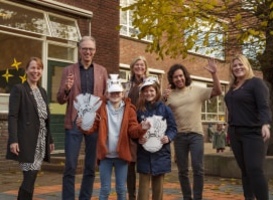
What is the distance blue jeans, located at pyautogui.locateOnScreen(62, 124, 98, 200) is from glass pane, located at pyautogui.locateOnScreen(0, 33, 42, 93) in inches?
231

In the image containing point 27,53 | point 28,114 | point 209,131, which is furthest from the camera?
point 209,131

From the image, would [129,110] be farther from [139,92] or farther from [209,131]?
[209,131]

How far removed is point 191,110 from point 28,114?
217cm

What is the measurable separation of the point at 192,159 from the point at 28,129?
2.18 metres

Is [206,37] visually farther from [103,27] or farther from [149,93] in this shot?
[149,93]

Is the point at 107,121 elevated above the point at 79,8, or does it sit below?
below

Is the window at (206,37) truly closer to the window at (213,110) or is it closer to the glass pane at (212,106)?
the window at (213,110)

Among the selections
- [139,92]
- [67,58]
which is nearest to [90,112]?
[139,92]

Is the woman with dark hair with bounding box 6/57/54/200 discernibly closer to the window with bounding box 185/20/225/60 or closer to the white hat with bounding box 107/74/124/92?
the white hat with bounding box 107/74/124/92

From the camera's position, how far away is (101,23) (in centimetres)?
1377

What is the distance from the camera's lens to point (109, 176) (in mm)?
5570

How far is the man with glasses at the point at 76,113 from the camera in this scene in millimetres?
5938

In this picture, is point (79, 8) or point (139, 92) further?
point (79, 8)

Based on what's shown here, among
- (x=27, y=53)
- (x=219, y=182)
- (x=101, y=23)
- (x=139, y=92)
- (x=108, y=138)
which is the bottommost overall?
(x=219, y=182)
